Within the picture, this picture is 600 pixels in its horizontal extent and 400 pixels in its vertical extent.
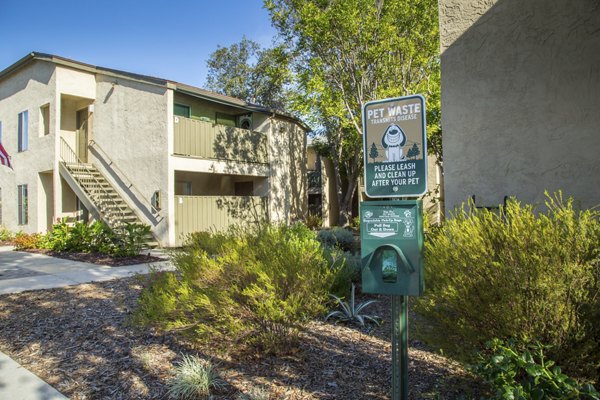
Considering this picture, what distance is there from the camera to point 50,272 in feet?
30.6

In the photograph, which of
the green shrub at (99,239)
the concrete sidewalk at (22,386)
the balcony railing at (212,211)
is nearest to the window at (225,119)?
the balcony railing at (212,211)

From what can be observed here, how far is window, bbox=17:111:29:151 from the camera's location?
1747 cm

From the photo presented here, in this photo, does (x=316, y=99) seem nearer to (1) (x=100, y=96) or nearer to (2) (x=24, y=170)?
(1) (x=100, y=96)

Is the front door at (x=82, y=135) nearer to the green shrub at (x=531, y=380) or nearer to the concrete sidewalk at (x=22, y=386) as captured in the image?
the concrete sidewalk at (x=22, y=386)

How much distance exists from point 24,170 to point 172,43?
30.8 feet

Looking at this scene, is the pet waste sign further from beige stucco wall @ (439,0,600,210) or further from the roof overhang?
the roof overhang

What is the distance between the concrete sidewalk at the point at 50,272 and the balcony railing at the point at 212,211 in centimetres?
353

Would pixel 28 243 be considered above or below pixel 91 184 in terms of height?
below

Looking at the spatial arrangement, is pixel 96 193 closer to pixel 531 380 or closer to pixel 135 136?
pixel 135 136

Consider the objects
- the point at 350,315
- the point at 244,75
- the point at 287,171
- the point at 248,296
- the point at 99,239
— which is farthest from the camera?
the point at 244,75

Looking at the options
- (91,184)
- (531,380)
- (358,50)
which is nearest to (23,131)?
(91,184)

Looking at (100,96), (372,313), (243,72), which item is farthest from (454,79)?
(243,72)

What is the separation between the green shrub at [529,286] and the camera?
2.51 meters

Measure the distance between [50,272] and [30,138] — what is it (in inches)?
418
